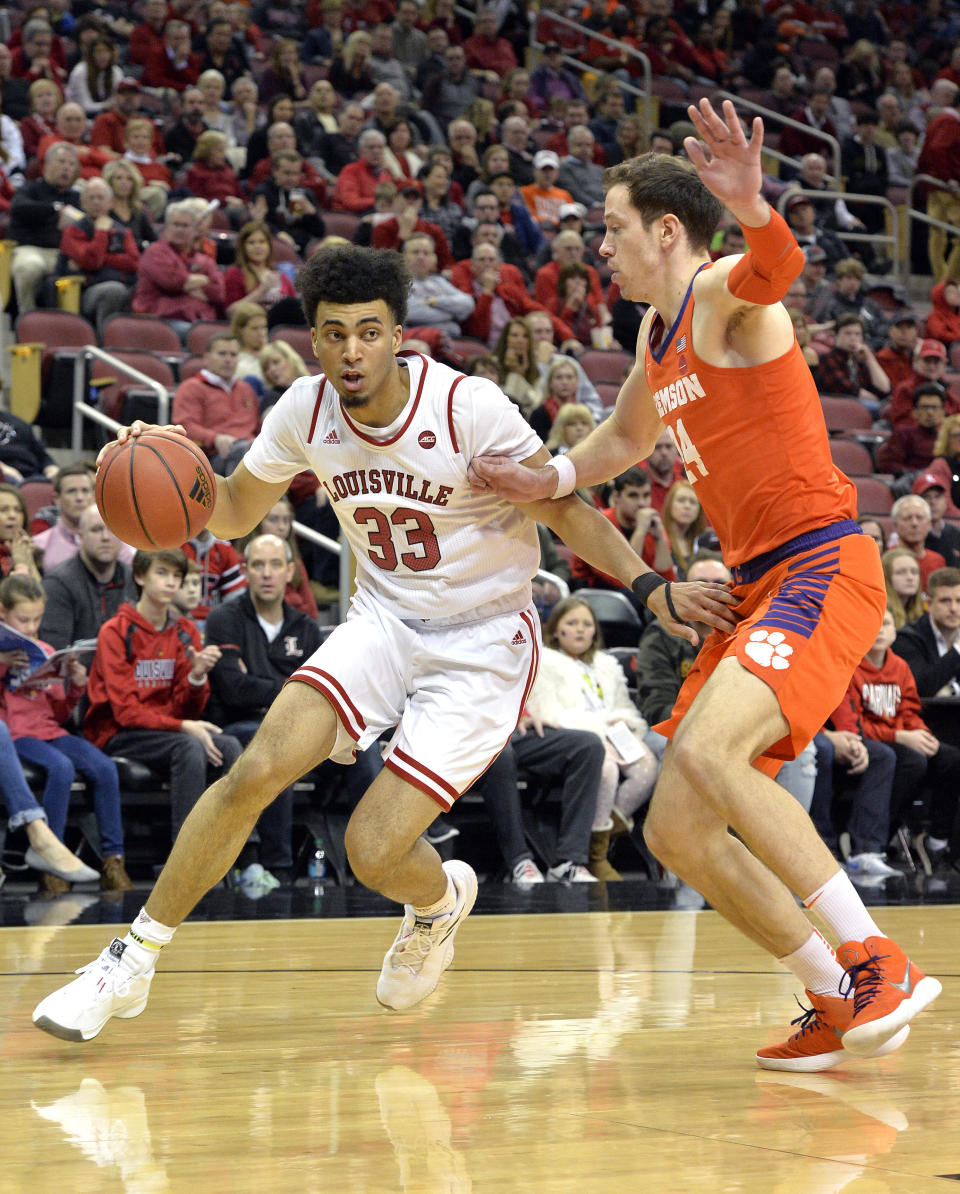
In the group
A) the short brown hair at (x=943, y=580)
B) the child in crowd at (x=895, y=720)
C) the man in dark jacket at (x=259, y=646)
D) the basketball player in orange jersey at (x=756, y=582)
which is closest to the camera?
the basketball player in orange jersey at (x=756, y=582)

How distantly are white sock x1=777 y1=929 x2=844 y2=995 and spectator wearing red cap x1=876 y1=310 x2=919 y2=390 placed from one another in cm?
990

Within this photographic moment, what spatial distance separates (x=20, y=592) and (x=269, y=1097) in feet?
14.6

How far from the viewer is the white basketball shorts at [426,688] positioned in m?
3.73

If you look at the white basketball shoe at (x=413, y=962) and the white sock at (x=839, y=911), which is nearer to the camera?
the white sock at (x=839, y=911)

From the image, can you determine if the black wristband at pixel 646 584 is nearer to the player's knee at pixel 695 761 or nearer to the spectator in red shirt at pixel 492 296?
the player's knee at pixel 695 761

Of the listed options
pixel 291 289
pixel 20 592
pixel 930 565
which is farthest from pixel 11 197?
pixel 930 565

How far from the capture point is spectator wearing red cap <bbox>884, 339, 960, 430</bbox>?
1162 centimetres

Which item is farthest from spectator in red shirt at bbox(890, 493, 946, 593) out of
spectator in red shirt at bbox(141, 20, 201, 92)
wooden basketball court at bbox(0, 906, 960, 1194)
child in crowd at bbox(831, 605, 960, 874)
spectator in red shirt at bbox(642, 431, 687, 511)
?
spectator in red shirt at bbox(141, 20, 201, 92)

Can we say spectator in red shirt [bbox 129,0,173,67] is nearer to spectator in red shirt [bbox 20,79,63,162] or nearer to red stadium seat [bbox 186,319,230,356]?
spectator in red shirt [bbox 20,79,63,162]

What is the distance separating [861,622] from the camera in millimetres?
3271

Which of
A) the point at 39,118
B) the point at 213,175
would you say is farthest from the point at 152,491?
the point at 39,118

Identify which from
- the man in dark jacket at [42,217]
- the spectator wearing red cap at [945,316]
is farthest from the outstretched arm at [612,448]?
the spectator wearing red cap at [945,316]

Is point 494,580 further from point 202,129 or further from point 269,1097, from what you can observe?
point 202,129

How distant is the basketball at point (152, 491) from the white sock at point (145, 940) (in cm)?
85
